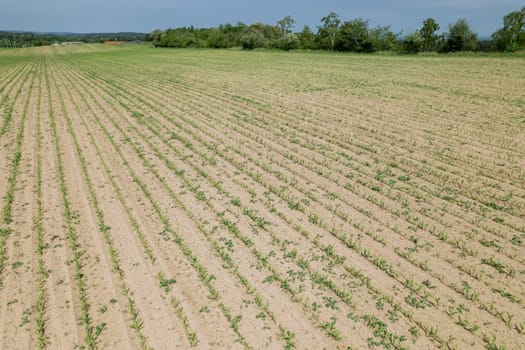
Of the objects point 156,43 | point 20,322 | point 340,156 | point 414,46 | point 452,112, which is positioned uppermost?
point 156,43

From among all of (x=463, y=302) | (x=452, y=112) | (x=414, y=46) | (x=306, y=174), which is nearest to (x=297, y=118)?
(x=306, y=174)

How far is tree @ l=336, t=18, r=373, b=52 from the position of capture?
5881cm

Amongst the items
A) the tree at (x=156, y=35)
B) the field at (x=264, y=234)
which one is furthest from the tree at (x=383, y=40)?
the tree at (x=156, y=35)

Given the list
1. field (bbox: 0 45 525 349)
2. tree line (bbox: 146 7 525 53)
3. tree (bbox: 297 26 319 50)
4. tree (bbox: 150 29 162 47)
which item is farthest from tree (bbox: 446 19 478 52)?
tree (bbox: 150 29 162 47)

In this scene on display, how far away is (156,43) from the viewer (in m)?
107

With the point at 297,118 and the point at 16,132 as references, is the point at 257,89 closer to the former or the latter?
the point at 297,118

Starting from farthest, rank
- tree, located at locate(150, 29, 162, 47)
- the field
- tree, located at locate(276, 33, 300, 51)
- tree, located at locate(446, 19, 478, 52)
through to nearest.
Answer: tree, located at locate(150, 29, 162, 47)
tree, located at locate(276, 33, 300, 51)
tree, located at locate(446, 19, 478, 52)
the field

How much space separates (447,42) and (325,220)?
195ft

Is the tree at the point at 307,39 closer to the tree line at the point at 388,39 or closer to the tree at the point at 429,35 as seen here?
the tree line at the point at 388,39

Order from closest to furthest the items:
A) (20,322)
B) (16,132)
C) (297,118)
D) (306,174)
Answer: (20,322), (306,174), (16,132), (297,118)

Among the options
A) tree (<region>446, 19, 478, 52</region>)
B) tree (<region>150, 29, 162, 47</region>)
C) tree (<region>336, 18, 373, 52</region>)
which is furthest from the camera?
tree (<region>150, 29, 162, 47</region>)

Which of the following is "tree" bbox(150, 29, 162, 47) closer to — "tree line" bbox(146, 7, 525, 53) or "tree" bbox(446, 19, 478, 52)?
"tree line" bbox(146, 7, 525, 53)

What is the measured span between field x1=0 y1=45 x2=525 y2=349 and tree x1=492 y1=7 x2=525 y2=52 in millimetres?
53013

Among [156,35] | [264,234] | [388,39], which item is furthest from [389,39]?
[156,35]
